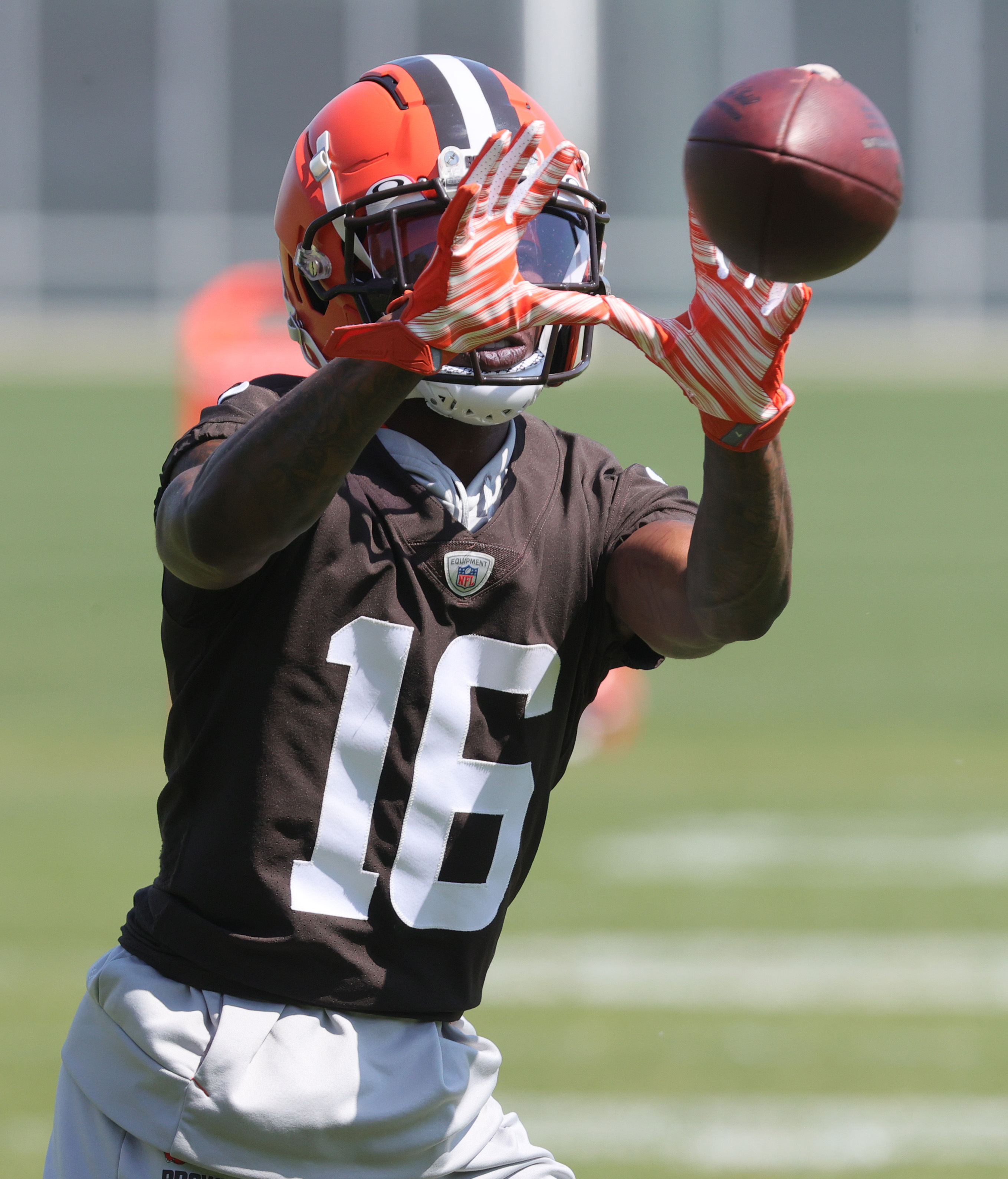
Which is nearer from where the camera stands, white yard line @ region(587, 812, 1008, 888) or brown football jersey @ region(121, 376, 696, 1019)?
brown football jersey @ region(121, 376, 696, 1019)

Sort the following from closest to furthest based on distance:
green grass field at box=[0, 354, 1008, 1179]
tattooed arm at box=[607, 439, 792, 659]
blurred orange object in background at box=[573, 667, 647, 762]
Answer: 1. tattooed arm at box=[607, 439, 792, 659]
2. green grass field at box=[0, 354, 1008, 1179]
3. blurred orange object in background at box=[573, 667, 647, 762]

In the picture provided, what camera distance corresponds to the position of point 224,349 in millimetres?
8562

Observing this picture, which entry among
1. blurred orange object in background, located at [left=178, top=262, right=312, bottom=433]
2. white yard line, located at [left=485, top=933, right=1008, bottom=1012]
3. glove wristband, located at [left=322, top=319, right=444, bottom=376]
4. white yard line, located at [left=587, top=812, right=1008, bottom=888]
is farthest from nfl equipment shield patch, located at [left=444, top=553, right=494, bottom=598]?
blurred orange object in background, located at [left=178, top=262, right=312, bottom=433]

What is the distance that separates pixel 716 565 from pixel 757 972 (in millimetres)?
3020

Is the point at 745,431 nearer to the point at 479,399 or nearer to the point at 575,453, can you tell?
the point at 479,399

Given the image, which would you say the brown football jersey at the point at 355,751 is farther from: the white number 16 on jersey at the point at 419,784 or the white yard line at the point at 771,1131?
the white yard line at the point at 771,1131

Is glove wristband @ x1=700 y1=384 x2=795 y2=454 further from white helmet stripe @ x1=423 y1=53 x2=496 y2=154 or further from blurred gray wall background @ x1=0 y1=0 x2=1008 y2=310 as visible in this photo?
blurred gray wall background @ x1=0 y1=0 x2=1008 y2=310

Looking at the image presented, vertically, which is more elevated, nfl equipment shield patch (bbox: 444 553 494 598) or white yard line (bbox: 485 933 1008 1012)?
nfl equipment shield patch (bbox: 444 553 494 598)

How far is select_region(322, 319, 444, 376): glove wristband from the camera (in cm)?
189

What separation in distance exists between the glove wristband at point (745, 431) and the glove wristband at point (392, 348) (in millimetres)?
368

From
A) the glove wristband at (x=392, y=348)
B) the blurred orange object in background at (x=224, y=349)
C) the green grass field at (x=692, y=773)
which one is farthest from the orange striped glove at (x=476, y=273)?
the blurred orange object in background at (x=224, y=349)

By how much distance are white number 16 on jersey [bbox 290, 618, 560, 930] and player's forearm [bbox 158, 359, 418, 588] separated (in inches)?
9.8

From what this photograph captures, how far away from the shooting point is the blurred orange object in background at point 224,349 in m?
7.94

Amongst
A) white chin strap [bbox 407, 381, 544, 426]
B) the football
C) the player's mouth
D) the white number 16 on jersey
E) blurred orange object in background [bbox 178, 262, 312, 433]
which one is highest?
the football
